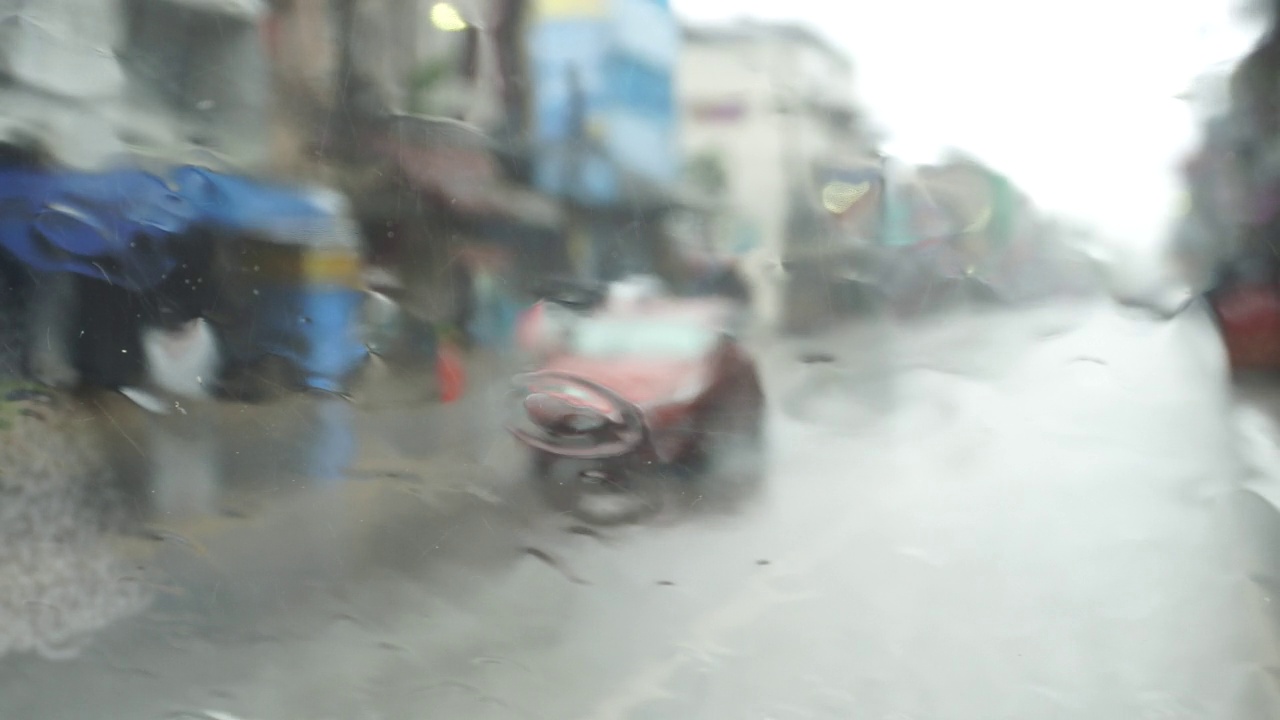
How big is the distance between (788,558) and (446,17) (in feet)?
4.60

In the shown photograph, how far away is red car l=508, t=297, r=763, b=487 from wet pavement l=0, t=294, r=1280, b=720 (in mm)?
72

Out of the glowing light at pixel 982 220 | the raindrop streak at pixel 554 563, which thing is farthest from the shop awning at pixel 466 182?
the glowing light at pixel 982 220

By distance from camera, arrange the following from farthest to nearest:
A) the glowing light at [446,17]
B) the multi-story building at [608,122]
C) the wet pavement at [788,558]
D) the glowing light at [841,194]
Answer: the glowing light at [446,17], the multi-story building at [608,122], the glowing light at [841,194], the wet pavement at [788,558]

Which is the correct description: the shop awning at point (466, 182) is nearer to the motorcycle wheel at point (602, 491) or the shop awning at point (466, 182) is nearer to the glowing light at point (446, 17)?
the glowing light at point (446, 17)

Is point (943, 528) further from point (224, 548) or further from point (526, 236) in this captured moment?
point (224, 548)

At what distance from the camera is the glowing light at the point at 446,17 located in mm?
2150

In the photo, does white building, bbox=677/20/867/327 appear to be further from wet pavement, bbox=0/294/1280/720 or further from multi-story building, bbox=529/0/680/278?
wet pavement, bbox=0/294/1280/720

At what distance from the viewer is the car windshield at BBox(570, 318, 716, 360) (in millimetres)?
2010

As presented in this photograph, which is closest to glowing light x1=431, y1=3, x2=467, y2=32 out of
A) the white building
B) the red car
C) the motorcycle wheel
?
the white building

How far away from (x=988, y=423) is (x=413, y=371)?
1254mm

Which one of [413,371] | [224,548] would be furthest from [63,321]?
[413,371]

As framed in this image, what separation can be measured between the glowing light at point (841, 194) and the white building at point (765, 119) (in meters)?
0.03

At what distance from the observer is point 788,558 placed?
76.6 inches

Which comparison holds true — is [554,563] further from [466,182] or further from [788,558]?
[466,182]
